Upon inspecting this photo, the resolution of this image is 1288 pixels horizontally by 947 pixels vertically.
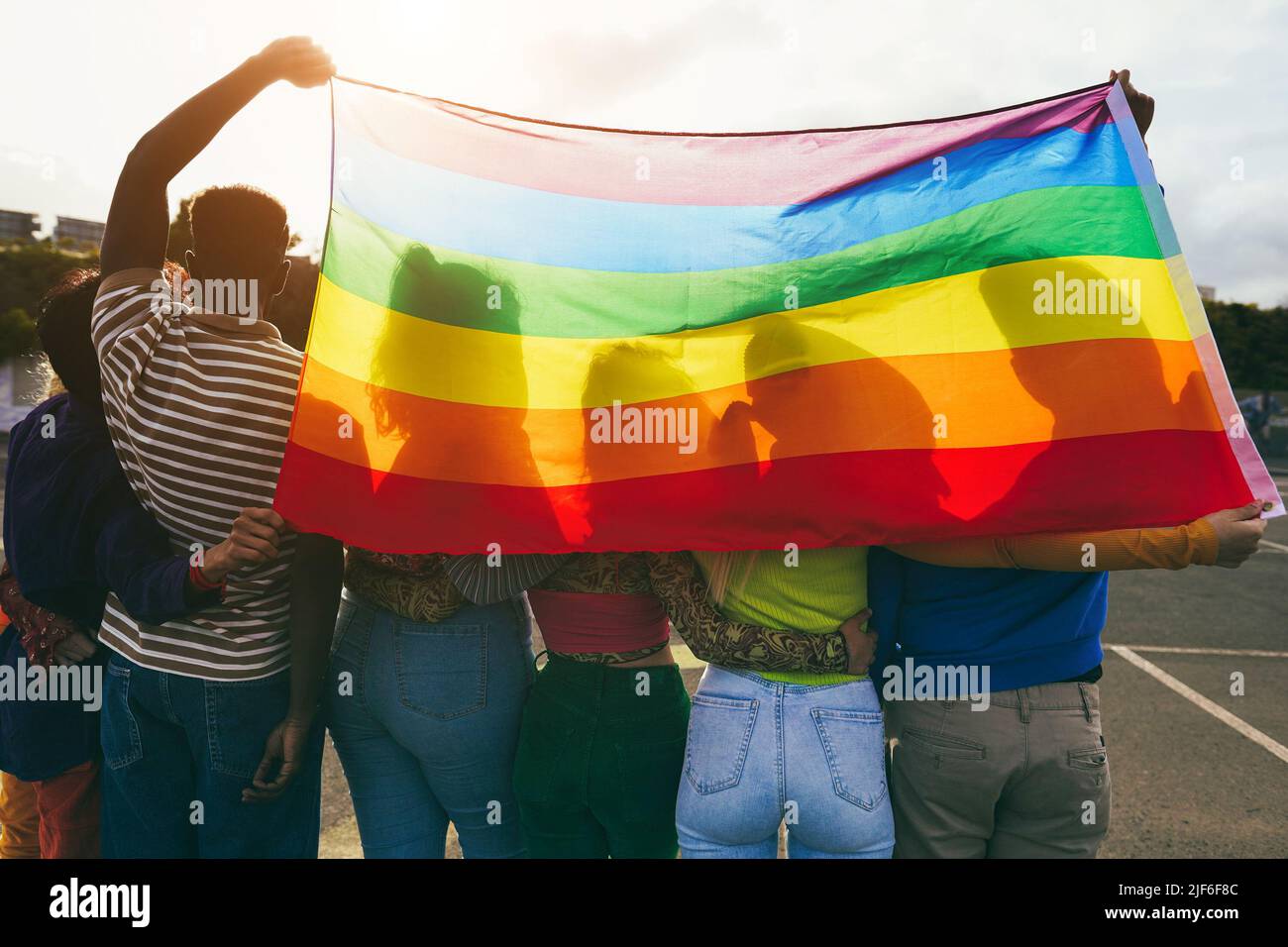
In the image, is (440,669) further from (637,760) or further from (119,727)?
(119,727)

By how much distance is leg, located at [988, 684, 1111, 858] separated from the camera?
2.01 m

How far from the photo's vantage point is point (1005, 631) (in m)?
2.08

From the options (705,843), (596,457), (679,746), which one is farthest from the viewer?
(596,457)

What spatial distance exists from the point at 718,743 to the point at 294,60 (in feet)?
6.12

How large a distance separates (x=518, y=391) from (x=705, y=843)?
119cm

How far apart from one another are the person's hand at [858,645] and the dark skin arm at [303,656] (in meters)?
1.22

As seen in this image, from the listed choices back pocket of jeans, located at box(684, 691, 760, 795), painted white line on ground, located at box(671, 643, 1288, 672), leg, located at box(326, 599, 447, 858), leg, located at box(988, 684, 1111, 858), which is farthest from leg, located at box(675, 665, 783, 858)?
painted white line on ground, located at box(671, 643, 1288, 672)

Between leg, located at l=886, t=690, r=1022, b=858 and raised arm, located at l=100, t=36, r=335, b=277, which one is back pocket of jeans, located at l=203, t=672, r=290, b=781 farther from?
leg, located at l=886, t=690, r=1022, b=858

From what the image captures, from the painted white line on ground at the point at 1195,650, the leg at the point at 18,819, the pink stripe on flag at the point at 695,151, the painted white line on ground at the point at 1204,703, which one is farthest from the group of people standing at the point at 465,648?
the painted white line on ground at the point at 1195,650

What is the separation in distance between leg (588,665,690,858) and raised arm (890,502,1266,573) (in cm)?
85

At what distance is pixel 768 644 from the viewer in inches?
79.0

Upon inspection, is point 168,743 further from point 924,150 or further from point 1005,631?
point 924,150
